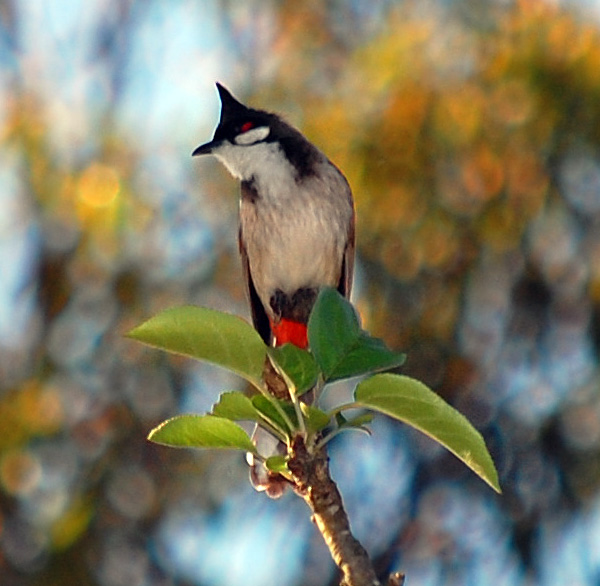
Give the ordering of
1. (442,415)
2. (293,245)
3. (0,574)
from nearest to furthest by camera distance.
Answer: (442,415)
(293,245)
(0,574)

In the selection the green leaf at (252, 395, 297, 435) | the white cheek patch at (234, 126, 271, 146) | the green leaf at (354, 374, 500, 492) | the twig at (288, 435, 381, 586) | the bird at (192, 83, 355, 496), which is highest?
the green leaf at (354, 374, 500, 492)

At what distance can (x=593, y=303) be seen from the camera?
5883 millimetres

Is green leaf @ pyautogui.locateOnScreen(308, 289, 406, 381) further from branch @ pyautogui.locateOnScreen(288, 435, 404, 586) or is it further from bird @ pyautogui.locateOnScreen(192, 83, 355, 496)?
bird @ pyautogui.locateOnScreen(192, 83, 355, 496)

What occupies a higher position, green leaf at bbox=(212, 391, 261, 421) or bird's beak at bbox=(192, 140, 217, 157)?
green leaf at bbox=(212, 391, 261, 421)

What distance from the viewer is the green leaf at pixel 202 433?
1617 millimetres

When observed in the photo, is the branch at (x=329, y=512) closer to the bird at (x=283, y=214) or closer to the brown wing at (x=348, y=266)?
the bird at (x=283, y=214)

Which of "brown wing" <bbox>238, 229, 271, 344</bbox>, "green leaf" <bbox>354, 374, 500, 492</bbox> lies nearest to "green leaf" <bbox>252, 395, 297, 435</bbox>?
"green leaf" <bbox>354, 374, 500, 492</bbox>

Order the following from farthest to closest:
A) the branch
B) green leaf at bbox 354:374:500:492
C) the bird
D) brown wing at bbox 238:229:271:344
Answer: brown wing at bbox 238:229:271:344, the bird, green leaf at bbox 354:374:500:492, the branch

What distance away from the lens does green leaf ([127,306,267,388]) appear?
1651 millimetres

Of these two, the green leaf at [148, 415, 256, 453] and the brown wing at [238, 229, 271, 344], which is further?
the brown wing at [238, 229, 271, 344]

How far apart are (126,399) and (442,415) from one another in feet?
14.7

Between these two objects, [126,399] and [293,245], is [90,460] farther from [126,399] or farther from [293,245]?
[293,245]

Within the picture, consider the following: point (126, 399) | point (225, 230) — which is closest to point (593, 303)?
point (225, 230)

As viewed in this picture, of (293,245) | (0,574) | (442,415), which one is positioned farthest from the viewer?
(0,574)
